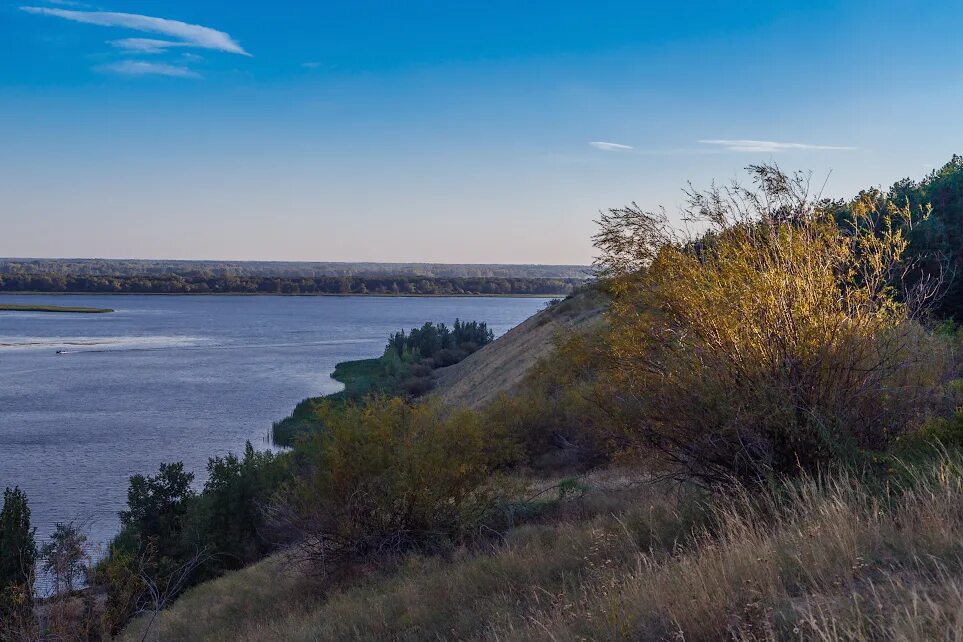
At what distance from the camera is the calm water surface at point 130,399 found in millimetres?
29547

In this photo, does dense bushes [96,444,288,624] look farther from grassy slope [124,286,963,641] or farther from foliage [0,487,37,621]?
grassy slope [124,286,963,641]

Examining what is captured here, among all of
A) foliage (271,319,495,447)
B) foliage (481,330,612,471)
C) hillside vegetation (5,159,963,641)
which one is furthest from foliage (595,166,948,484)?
foliage (271,319,495,447)

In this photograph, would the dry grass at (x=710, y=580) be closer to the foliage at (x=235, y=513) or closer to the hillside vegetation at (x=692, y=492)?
the hillside vegetation at (x=692, y=492)

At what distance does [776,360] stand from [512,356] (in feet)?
101

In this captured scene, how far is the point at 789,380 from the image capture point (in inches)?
322

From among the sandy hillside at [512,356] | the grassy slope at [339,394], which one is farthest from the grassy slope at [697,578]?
the sandy hillside at [512,356]

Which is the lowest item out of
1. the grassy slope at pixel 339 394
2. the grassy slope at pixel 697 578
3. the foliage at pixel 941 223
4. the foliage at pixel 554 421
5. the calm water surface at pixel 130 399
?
the calm water surface at pixel 130 399

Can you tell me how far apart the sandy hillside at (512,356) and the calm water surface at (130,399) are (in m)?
9.02

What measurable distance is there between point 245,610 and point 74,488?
19.3 meters

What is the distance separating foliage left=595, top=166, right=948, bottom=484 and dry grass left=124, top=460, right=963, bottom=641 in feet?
2.10

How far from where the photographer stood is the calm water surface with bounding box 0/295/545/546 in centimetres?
2955

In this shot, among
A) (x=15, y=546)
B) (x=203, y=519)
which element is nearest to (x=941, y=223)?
(x=203, y=519)

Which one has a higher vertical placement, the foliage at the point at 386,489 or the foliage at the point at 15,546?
the foliage at the point at 386,489

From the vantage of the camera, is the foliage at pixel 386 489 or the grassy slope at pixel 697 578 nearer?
the grassy slope at pixel 697 578
